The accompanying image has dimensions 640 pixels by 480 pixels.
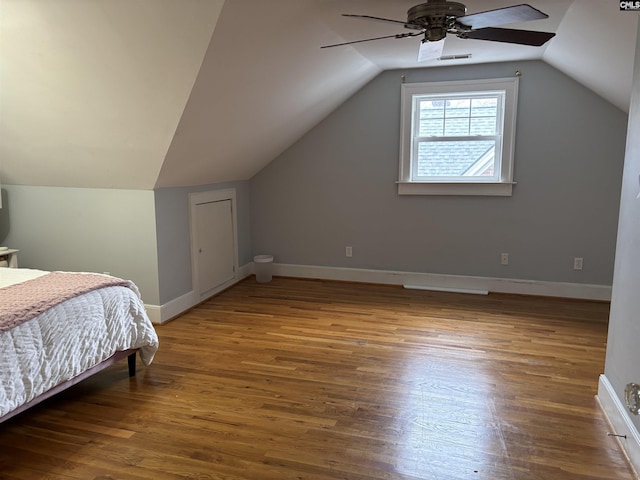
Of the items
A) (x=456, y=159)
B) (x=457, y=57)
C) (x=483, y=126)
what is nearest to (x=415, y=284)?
(x=456, y=159)

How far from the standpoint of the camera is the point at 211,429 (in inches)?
89.9

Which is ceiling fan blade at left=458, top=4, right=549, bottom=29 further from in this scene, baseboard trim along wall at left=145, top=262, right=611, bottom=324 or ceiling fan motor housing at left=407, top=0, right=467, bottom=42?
baseboard trim along wall at left=145, top=262, right=611, bottom=324

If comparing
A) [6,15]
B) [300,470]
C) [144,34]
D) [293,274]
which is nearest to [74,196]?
[6,15]

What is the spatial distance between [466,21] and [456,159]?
242cm

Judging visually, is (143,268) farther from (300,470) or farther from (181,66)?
(300,470)

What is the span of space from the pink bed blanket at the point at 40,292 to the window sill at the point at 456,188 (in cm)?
289

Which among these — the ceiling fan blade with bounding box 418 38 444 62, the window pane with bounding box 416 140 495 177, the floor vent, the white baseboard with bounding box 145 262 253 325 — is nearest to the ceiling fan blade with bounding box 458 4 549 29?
the ceiling fan blade with bounding box 418 38 444 62

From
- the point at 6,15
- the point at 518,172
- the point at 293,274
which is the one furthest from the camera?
the point at 293,274

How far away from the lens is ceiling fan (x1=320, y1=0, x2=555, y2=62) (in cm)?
210

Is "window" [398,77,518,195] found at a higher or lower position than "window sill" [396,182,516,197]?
higher

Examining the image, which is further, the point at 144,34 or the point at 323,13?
the point at 323,13

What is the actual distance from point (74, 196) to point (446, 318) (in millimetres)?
3276

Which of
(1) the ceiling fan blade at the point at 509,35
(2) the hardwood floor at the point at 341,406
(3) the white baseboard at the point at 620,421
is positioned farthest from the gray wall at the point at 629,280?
(1) the ceiling fan blade at the point at 509,35

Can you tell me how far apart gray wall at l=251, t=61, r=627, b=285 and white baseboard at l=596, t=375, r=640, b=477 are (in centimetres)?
213
